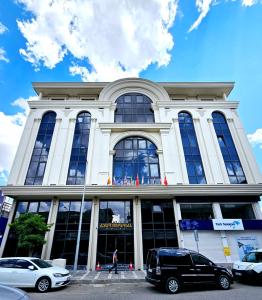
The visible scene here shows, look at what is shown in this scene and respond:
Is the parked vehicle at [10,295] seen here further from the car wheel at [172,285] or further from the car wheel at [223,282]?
the car wheel at [223,282]

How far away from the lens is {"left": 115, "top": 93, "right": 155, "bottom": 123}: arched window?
78.6 feet

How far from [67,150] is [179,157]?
41.2 feet

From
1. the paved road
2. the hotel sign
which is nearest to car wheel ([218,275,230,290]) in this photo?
the paved road

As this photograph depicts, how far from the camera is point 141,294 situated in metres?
8.02

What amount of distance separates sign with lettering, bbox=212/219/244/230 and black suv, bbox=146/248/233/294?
806 centimetres

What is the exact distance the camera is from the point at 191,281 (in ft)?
27.8

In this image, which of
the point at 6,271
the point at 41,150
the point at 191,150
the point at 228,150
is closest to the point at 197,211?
the point at 191,150

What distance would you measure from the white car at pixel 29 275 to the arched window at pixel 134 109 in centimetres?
1769

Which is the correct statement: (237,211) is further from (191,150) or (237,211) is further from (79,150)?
(79,150)

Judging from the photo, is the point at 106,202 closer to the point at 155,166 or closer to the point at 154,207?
the point at 154,207

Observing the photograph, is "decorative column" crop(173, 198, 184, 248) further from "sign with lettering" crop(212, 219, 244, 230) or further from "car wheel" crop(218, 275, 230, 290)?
"car wheel" crop(218, 275, 230, 290)

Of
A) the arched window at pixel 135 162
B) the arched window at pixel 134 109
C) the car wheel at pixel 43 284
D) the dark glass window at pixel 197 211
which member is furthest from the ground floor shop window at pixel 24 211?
the dark glass window at pixel 197 211

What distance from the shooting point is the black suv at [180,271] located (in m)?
8.24

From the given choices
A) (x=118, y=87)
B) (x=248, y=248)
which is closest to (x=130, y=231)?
(x=248, y=248)
